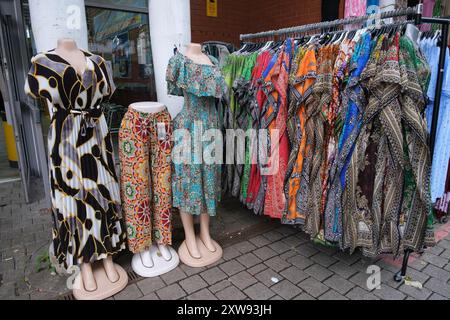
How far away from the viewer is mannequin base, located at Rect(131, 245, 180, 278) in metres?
2.24

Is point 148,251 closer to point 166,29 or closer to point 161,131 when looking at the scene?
point 161,131

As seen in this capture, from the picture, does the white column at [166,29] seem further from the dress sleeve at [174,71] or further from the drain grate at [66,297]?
the drain grate at [66,297]

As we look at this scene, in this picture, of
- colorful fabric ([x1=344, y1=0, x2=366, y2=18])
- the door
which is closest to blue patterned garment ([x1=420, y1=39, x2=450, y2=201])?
colorful fabric ([x1=344, y1=0, x2=366, y2=18])

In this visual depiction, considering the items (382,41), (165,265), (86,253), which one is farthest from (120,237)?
(382,41)

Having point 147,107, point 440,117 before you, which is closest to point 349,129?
point 440,117

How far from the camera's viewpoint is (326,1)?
340 cm

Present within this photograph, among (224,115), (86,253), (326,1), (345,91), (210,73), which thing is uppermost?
(326,1)

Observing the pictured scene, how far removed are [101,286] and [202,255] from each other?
0.75m

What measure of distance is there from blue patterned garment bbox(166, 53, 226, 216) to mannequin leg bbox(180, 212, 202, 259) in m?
0.16

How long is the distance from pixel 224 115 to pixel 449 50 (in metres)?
1.81

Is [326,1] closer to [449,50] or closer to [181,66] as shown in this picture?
[449,50]

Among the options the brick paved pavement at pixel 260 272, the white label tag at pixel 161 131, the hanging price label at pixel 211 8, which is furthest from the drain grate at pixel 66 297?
the hanging price label at pixel 211 8

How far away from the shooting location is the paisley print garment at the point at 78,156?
→ 1729 mm

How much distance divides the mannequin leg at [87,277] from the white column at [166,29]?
136cm
